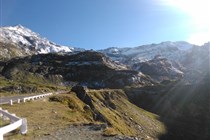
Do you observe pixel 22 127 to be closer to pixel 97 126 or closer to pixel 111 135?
pixel 111 135

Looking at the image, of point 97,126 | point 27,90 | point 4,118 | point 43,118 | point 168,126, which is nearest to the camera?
point 4,118

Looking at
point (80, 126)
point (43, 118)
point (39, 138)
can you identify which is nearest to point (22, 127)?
point (39, 138)

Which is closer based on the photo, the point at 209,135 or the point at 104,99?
the point at 104,99

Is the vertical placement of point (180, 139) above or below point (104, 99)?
below

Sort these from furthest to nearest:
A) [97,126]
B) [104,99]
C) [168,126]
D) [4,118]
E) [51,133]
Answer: [168,126] → [104,99] → [97,126] → [4,118] → [51,133]

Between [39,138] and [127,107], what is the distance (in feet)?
494

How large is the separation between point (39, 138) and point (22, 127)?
176 centimetres

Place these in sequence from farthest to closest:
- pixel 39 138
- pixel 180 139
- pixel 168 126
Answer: pixel 168 126, pixel 180 139, pixel 39 138

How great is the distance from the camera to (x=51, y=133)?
33125 millimetres

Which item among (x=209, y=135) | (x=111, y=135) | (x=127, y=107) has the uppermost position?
(x=111, y=135)

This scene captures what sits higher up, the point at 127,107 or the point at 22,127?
the point at 22,127

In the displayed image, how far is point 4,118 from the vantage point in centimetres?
3678

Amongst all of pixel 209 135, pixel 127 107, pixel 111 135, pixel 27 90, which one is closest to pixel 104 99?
pixel 127 107

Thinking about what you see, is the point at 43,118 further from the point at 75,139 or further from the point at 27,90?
the point at 27,90
